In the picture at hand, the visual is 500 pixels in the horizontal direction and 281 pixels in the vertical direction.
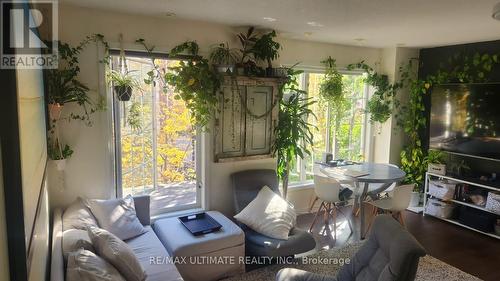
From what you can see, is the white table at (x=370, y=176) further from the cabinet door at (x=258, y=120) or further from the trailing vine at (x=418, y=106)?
the trailing vine at (x=418, y=106)

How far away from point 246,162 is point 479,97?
3.08m

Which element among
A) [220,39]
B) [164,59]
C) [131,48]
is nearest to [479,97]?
[220,39]

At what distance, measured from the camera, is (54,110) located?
275 centimetres

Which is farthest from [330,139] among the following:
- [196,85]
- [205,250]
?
[205,250]

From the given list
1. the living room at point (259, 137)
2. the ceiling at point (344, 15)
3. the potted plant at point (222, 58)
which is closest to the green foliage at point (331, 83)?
the living room at point (259, 137)

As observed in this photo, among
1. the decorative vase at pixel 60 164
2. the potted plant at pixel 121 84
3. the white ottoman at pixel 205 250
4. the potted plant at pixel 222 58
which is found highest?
the potted plant at pixel 222 58

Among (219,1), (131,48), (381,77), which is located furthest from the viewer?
(381,77)

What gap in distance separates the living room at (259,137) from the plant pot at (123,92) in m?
0.01

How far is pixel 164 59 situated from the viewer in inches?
135

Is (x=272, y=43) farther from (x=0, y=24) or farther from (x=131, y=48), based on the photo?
(x=0, y=24)

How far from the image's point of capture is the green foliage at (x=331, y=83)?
467 centimetres

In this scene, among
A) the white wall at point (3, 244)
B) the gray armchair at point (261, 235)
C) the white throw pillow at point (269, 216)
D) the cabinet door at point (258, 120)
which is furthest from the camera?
the cabinet door at point (258, 120)

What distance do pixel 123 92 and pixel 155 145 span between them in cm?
72

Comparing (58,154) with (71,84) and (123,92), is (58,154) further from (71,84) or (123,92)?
(123,92)
